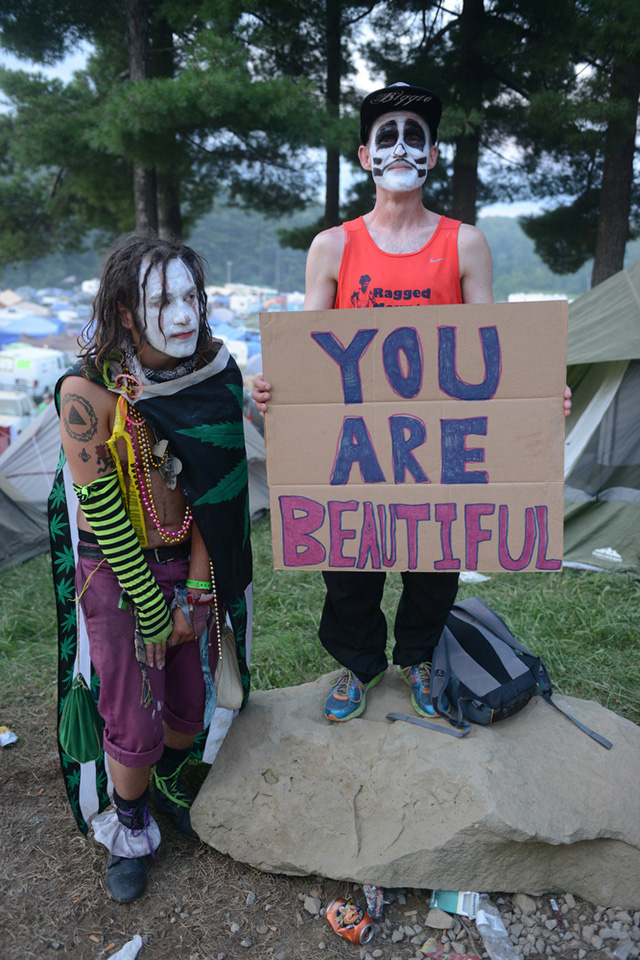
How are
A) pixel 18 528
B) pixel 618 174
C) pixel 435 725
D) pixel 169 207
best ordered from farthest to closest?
pixel 169 207 → pixel 618 174 → pixel 18 528 → pixel 435 725

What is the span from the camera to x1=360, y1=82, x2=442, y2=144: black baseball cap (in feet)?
6.63

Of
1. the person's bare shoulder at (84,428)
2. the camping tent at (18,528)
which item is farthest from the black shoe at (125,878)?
the camping tent at (18,528)

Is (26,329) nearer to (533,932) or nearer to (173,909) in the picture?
(173,909)

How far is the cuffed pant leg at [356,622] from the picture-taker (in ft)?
7.38

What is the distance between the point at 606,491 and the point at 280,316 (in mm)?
3853

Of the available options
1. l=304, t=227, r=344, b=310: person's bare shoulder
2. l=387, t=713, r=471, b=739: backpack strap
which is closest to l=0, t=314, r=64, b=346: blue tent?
l=304, t=227, r=344, b=310: person's bare shoulder

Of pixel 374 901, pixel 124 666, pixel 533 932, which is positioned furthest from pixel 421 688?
pixel 124 666

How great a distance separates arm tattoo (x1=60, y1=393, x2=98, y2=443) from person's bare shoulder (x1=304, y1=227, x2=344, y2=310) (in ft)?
2.40

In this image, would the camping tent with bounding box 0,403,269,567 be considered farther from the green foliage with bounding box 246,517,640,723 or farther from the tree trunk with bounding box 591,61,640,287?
the tree trunk with bounding box 591,61,640,287

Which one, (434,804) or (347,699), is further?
(347,699)

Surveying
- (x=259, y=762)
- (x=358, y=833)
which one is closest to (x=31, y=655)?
(x=259, y=762)

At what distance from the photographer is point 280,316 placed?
1.87 meters

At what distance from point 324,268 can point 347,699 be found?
1.44 meters

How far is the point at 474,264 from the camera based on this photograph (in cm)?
203
